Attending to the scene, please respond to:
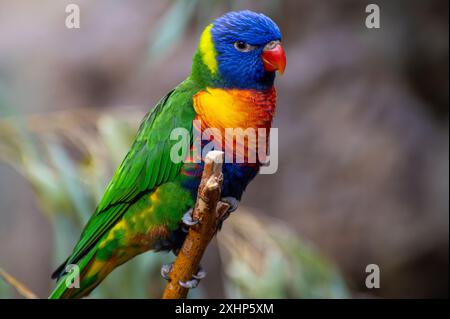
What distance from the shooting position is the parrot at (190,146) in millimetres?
1547

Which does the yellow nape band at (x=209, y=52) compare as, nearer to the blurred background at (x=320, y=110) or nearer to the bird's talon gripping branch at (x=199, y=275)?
the bird's talon gripping branch at (x=199, y=275)

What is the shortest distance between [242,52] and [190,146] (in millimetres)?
314

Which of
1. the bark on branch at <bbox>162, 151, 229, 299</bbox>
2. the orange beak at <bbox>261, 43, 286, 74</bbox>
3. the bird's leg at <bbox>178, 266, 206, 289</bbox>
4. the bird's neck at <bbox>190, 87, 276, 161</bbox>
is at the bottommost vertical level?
the bird's leg at <bbox>178, 266, 206, 289</bbox>

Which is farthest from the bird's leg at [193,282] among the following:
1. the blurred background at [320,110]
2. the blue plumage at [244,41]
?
the blurred background at [320,110]

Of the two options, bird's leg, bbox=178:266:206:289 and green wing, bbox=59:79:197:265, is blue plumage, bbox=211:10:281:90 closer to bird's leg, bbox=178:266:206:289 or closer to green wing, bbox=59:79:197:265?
green wing, bbox=59:79:197:265

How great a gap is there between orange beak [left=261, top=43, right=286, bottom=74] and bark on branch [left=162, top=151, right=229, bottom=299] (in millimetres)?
396

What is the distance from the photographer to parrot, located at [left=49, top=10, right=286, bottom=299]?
1547mm

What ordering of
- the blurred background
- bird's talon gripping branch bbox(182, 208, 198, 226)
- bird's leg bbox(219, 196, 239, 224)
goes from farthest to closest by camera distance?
the blurred background
bird's leg bbox(219, 196, 239, 224)
bird's talon gripping branch bbox(182, 208, 198, 226)

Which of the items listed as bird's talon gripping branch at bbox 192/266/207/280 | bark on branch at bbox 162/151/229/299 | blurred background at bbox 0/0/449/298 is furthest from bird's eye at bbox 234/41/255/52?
blurred background at bbox 0/0/449/298

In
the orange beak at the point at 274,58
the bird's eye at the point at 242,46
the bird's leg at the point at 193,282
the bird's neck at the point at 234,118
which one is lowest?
the bird's leg at the point at 193,282

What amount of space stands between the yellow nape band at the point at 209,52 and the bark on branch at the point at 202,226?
374mm

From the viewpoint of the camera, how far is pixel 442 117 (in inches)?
123

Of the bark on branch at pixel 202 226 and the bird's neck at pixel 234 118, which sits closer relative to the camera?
the bark on branch at pixel 202 226
